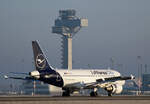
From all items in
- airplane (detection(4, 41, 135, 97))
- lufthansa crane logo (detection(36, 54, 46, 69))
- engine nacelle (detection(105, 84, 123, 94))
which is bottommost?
engine nacelle (detection(105, 84, 123, 94))

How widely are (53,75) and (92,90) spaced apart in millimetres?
8400

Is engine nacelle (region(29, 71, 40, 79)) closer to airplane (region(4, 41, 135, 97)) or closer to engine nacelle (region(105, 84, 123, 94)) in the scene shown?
airplane (region(4, 41, 135, 97))

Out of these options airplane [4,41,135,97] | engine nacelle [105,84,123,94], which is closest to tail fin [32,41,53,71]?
airplane [4,41,135,97]

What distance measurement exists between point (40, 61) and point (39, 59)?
41cm

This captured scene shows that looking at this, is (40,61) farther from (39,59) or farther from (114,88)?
(114,88)

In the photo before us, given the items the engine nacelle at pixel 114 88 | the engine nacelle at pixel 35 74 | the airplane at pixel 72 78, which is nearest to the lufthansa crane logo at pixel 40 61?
the airplane at pixel 72 78

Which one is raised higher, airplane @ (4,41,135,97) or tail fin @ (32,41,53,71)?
tail fin @ (32,41,53,71)

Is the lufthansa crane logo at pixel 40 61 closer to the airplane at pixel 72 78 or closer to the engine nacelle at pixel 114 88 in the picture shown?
the airplane at pixel 72 78

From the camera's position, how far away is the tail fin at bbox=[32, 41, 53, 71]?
89906mm

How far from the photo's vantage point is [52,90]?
623 ft

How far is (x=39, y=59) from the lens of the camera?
9038 centimetres

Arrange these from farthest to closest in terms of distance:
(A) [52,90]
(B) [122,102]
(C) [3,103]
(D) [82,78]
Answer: (A) [52,90] → (D) [82,78] → (B) [122,102] → (C) [3,103]

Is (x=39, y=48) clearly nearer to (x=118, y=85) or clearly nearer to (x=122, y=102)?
(x=118, y=85)

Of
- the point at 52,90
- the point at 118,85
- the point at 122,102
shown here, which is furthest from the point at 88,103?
the point at 52,90
